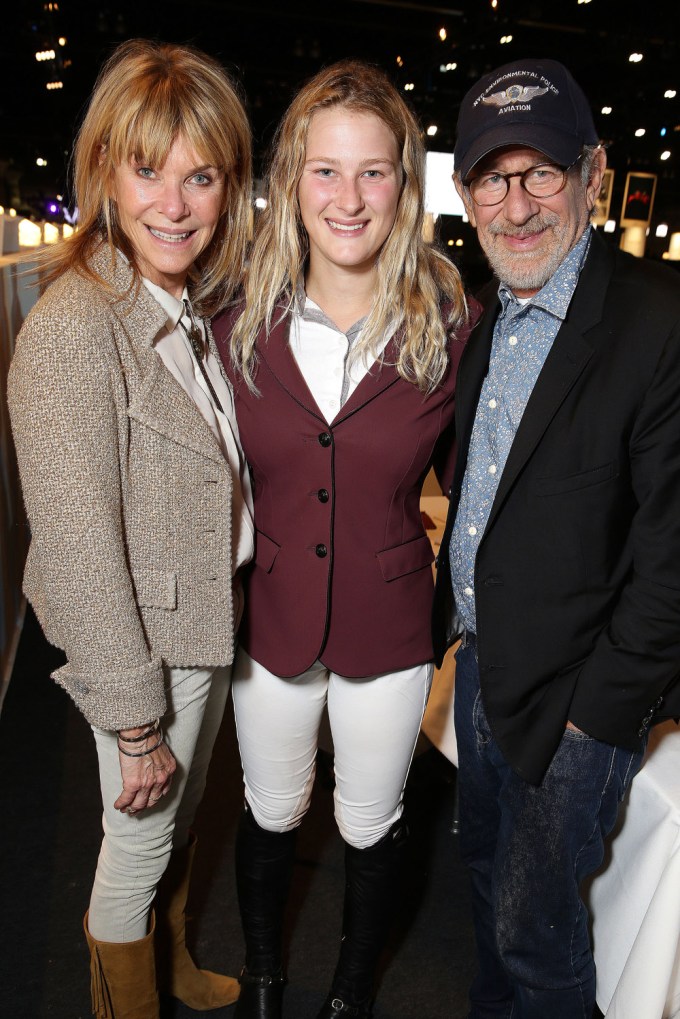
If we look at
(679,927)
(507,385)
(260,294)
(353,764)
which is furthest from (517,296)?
(679,927)

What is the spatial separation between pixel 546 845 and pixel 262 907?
706 millimetres

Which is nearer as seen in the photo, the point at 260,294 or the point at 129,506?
the point at 129,506

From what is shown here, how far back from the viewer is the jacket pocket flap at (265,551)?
1560 millimetres

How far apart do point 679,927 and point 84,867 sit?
1571mm

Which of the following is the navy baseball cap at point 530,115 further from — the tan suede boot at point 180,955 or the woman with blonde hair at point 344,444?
the tan suede boot at point 180,955

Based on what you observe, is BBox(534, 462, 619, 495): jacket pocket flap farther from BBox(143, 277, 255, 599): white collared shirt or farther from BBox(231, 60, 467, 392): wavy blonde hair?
BBox(143, 277, 255, 599): white collared shirt

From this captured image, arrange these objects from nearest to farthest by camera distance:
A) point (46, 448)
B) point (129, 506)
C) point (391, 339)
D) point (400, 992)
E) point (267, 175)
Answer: point (46, 448) → point (129, 506) → point (391, 339) → point (267, 175) → point (400, 992)

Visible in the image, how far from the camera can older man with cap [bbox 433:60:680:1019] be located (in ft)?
3.96

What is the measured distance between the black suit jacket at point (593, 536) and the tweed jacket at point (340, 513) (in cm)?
25

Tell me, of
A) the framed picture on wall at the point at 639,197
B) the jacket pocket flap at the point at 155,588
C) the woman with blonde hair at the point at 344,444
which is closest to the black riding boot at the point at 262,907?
the woman with blonde hair at the point at 344,444

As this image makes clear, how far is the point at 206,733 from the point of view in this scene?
1589 mm

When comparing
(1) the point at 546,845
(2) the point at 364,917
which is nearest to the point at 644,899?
(1) the point at 546,845

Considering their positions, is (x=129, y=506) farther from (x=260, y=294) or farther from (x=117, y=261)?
(x=260, y=294)

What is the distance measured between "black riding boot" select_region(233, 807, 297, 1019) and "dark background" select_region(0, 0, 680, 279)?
199 inches
